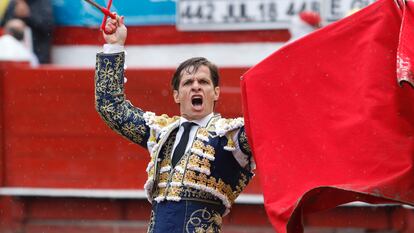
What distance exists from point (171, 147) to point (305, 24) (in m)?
4.40

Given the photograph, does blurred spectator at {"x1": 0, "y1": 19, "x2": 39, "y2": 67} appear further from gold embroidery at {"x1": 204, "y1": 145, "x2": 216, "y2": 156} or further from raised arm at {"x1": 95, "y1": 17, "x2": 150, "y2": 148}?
gold embroidery at {"x1": 204, "y1": 145, "x2": 216, "y2": 156}

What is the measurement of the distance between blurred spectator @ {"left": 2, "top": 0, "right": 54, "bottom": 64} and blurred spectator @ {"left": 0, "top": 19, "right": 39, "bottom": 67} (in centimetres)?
31

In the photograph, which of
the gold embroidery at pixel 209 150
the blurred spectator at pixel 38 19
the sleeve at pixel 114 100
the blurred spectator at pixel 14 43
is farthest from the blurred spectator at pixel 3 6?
the gold embroidery at pixel 209 150

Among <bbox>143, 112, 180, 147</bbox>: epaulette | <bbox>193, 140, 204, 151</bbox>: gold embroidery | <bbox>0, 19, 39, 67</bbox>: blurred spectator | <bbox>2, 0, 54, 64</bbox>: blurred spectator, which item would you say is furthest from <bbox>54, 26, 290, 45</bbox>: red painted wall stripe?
<bbox>193, 140, 204, 151</bbox>: gold embroidery

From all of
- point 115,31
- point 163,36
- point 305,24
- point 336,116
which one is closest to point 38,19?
point 163,36

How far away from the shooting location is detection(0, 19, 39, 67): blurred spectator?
8644mm

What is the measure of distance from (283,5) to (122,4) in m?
1.15

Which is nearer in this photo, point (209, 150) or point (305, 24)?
point (209, 150)

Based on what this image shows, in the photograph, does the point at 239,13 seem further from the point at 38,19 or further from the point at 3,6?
the point at 3,6

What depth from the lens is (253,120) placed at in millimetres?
4348

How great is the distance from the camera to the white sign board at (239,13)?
30.3 ft

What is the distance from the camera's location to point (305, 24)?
28.7 ft

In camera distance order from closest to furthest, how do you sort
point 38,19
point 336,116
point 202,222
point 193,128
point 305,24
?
point 336,116
point 202,222
point 193,128
point 305,24
point 38,19

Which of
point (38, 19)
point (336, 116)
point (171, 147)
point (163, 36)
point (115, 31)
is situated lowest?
point (163, 36)
